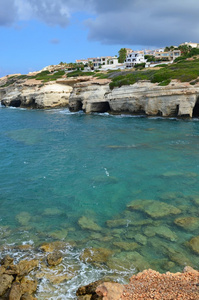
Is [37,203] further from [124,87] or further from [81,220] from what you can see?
[124,87]

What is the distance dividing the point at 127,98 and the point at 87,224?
36.9 m

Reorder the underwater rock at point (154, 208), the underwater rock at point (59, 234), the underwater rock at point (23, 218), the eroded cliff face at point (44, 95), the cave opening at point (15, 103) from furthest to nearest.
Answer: the cave opening at point (15, 103) < the eroded cliff face at point (44, 95) < the underwater rock at point (154, 208) < the underwater rock at point (23, 218) < the underwater rock at point (59, 234)

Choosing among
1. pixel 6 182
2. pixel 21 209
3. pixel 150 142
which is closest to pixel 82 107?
pixel 150 142

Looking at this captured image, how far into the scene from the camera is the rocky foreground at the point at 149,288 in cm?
756

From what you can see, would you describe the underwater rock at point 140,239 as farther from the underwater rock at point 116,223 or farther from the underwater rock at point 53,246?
the underwater rock at point 53,246

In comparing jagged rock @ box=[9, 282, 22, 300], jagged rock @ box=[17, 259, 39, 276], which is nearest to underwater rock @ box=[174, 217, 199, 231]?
jagged rock @ box=[17, 259, 39, 276]

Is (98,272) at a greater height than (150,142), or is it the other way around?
(150,142)

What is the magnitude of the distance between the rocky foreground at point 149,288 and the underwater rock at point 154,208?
513cm

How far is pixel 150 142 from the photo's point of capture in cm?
2962

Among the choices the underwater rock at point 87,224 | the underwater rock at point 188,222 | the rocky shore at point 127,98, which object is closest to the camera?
the underwater rock at point 188,222

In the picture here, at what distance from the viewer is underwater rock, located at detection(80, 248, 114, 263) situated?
11039mm

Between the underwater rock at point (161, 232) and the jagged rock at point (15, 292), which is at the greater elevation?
the jagged rock at point (15, 292)

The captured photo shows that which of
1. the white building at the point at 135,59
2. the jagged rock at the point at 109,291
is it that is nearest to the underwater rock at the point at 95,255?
the jagged rock at the point at 109,291

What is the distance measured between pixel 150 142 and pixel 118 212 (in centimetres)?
1604
